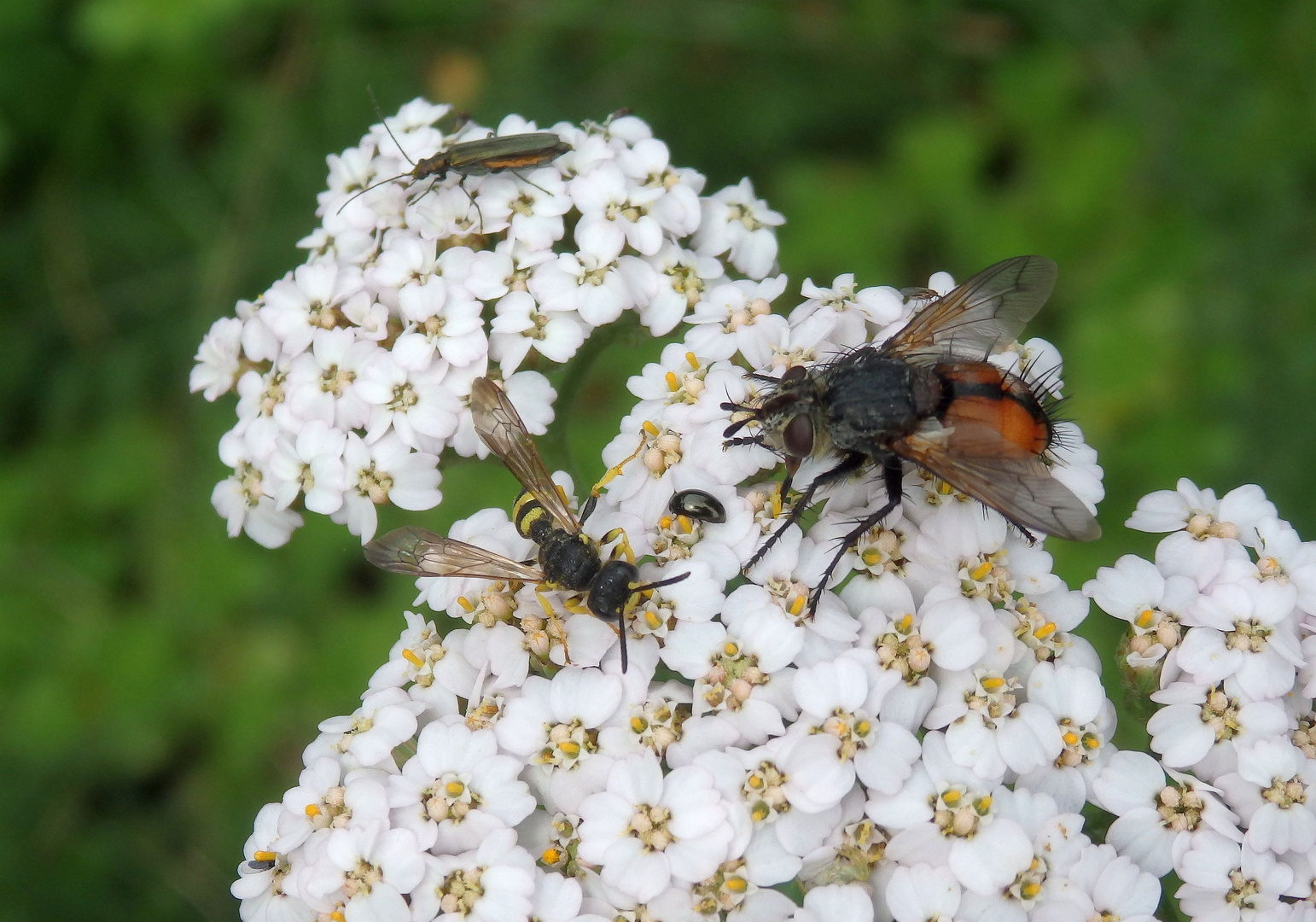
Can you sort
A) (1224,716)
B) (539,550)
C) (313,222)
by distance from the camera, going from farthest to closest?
(313,222) → (539,550) → (1224,716)

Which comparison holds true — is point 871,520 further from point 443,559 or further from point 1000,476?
point 443,559

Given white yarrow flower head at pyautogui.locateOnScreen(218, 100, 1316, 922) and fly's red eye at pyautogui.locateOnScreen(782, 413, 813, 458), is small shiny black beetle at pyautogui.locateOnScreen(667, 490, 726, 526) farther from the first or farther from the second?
fly's red eye at pyautogui.locateOnScreen(782, 413, 813, 458)

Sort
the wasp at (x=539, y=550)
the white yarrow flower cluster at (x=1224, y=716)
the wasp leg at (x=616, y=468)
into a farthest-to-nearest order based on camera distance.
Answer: the wasp leg at (x=616, y=468) → the wasp at (x=539, y=550) → the white yarrow flower cluster at (x=1224, y=716)

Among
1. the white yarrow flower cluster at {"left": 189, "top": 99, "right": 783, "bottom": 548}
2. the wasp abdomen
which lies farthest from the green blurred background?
the wasp abdomen

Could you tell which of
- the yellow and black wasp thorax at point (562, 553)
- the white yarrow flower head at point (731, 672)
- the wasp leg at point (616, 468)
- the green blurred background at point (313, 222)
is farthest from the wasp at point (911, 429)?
the green blurred background at point (313, 222)

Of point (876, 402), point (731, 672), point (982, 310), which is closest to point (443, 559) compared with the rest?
point (731, 672)

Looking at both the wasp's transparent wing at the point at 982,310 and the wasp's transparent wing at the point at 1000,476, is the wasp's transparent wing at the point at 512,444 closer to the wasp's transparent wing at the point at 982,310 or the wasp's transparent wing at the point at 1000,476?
the wasp's transparent wing at the point at 1000,476
